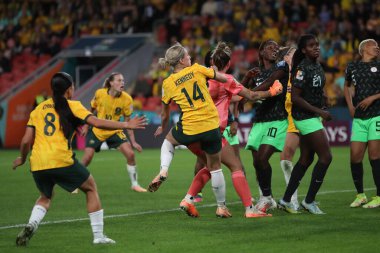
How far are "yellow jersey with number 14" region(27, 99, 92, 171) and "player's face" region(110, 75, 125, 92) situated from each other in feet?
22.8

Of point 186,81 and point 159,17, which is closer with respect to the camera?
point 186,81

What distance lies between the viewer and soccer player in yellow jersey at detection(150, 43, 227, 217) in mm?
10562

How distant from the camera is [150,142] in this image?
28.2m

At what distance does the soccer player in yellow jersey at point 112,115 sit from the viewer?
15.8 metres

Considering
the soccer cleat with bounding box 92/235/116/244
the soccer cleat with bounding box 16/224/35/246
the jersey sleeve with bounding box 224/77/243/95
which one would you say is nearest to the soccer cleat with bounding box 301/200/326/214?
the jersey sleeve with bounding box 224/77/243/95

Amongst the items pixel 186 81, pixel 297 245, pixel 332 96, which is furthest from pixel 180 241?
pixel 332 96

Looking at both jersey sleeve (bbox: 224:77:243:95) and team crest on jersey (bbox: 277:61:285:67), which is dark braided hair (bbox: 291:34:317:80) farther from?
jersey sleeve (bbox: 224:77:243:95)

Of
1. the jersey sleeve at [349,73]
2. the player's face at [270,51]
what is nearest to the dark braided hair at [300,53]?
the player's face at [270,51]

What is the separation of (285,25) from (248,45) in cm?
160

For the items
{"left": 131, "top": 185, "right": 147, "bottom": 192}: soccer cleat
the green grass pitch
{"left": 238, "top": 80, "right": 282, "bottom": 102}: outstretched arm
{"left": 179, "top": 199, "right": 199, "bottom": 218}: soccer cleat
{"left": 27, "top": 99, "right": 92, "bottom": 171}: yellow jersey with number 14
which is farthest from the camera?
{"left": 131, "top": 185, "right": 147, "bottom": 192}: soccer cleat

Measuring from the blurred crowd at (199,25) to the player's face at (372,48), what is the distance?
517 inches

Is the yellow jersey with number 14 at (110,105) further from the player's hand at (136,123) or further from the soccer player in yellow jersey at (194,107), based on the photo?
the player's hand at (136,123)

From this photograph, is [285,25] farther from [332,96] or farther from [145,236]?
[145,236]

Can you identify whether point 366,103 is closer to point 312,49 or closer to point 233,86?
point 312,49
